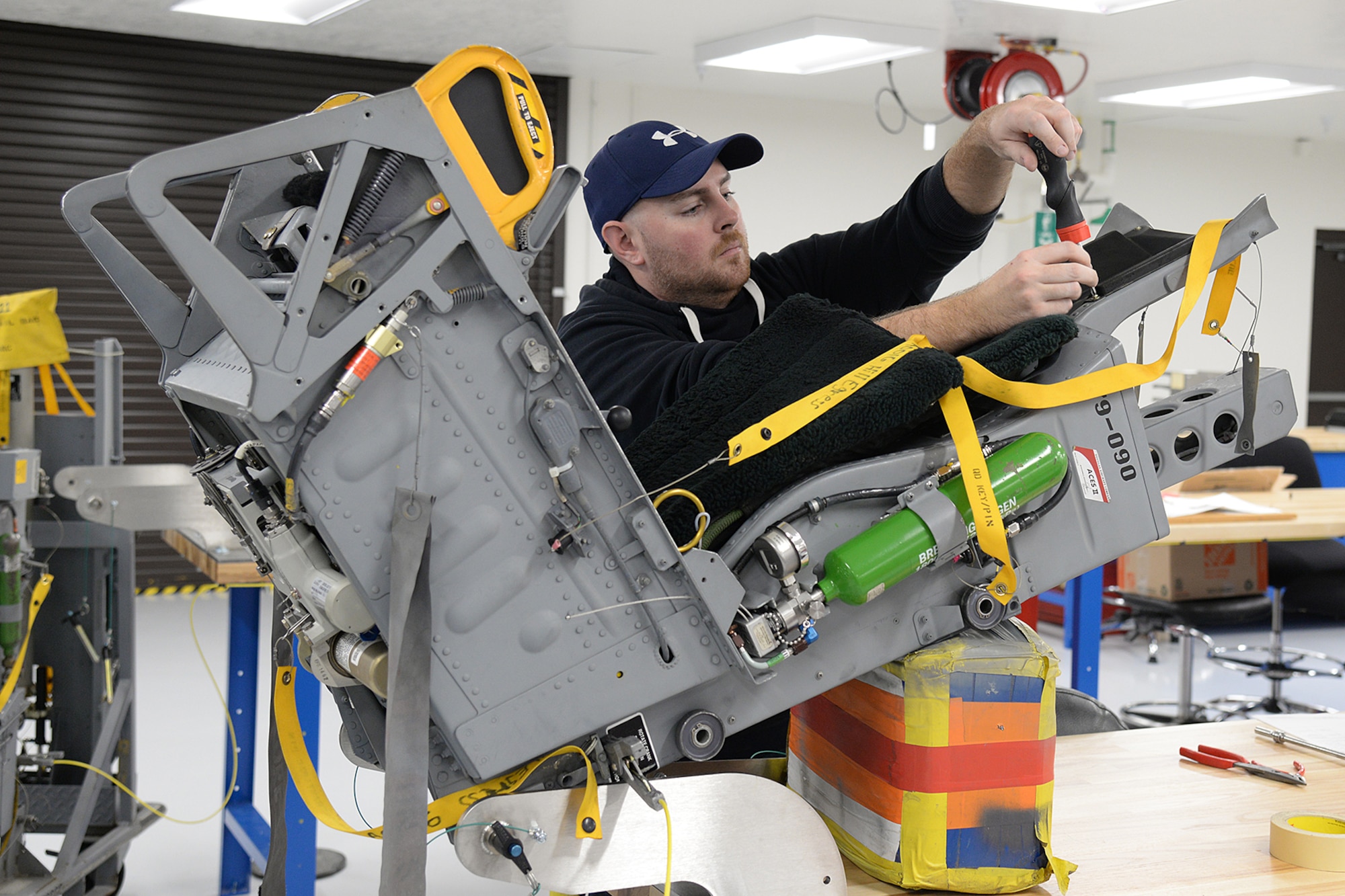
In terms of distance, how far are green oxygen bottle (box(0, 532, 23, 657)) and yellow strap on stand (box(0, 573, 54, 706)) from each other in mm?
36

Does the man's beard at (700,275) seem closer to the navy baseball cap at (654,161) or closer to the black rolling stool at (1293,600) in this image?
the navy baseball cap at (654,161)

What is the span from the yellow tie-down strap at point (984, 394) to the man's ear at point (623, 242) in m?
0.72

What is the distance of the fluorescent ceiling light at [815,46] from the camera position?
5.26 metres

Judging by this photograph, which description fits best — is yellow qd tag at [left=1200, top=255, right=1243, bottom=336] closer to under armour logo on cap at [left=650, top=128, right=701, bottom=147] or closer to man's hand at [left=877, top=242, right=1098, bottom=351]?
man's hand at [left=877, top=242, right=1098, bottom=351]

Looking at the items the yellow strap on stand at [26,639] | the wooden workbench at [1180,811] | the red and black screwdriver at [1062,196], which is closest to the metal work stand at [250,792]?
the yellow strap on stand at [26,639]

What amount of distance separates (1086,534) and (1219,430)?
0.77ft

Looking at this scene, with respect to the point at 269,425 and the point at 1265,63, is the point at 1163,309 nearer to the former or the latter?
the point at 1265,63

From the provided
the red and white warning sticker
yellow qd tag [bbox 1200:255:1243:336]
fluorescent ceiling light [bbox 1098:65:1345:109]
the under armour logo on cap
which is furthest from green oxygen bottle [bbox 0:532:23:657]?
fluorescent ceiling light [bbox 1098:65:1345:109]

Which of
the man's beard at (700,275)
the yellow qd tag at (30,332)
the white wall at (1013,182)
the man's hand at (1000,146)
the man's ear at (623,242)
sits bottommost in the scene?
the yellow qd tag at (30,332)

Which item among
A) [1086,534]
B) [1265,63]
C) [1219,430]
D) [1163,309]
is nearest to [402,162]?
[1086,534]

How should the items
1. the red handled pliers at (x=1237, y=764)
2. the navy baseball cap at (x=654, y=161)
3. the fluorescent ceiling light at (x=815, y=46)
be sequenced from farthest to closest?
the fluorescent ceiling light at (x=815, y=46) → the navy baseball cap at (x=654, y=161) → the red handled pliers at (x=1237, y=764)

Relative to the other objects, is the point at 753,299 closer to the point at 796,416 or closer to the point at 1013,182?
the point at 796,416

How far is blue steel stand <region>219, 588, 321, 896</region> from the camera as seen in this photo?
277 cm

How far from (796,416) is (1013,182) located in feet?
23.4
